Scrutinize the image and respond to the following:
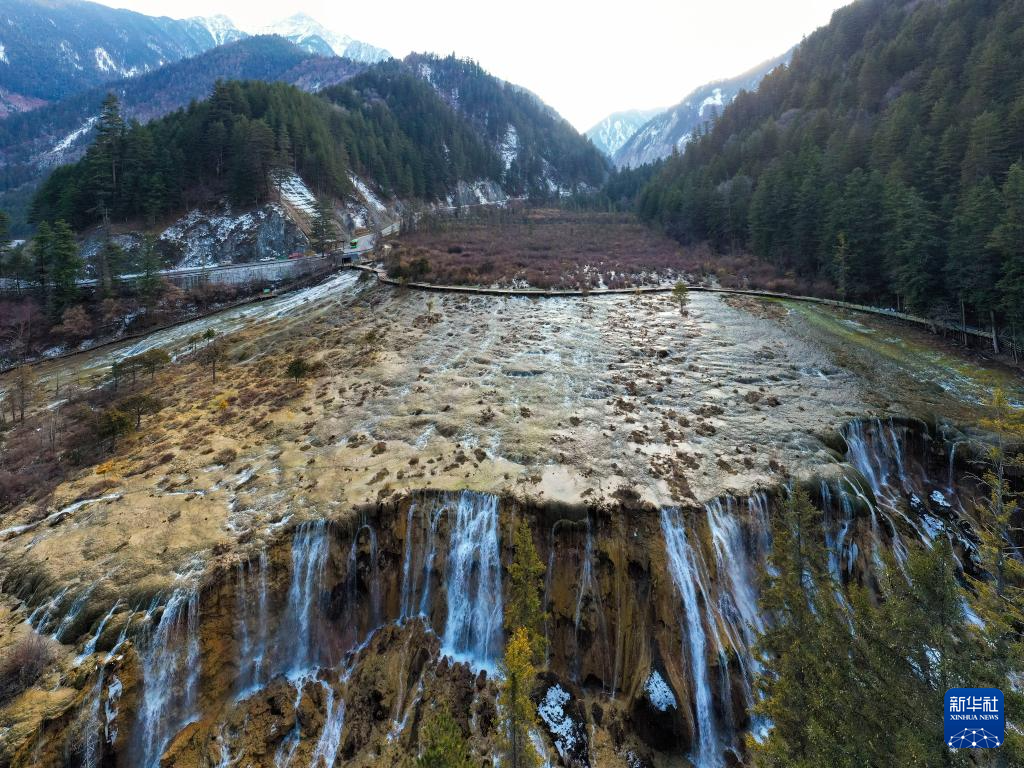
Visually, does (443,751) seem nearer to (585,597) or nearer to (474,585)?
(474,585)

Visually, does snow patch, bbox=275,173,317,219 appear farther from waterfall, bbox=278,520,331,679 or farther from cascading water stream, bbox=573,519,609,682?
cascading water stream, bbox=573,519,609,682

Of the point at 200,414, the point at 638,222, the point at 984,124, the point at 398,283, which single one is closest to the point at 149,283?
the point at 398,283

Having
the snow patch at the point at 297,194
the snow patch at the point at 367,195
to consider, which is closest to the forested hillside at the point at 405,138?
the snow patch at the point at 367,195

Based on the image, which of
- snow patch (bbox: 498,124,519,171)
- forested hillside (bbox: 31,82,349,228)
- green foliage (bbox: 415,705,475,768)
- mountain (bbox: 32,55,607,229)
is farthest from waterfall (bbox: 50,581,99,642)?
snow patch (bbox: 498,124,519,171)

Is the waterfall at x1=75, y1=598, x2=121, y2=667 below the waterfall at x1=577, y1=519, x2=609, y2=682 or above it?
above

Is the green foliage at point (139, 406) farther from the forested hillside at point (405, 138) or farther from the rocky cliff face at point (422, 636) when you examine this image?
the forested hillside at point (405, 138)

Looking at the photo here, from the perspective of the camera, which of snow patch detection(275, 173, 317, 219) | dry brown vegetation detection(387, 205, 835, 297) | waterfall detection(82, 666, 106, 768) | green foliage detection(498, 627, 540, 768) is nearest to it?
green foliage detection(498, 627, 540, 768)
